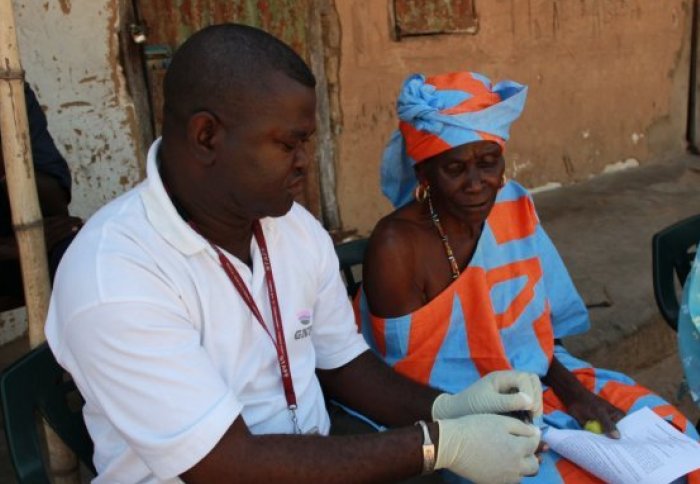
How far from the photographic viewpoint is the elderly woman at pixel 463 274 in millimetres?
2010

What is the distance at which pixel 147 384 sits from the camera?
4.15 ft

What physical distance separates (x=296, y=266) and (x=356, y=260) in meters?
0.73

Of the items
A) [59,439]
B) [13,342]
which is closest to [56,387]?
[59,439]

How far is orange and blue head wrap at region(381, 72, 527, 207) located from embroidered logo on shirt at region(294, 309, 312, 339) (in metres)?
0.60

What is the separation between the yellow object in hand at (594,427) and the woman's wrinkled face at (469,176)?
0.59m

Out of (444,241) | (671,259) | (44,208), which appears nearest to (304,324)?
(444,241)

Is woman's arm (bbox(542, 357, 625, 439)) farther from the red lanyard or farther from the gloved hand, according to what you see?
the red lanyard

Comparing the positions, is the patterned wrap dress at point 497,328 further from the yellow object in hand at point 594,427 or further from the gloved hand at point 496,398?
the gloved hand at point 496,398

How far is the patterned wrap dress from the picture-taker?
203 centimetres

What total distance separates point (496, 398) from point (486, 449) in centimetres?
16

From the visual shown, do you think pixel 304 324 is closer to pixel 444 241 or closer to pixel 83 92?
pixel 444 241

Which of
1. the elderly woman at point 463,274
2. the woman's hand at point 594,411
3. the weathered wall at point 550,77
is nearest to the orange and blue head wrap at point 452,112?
the elderly woman at point 463,274

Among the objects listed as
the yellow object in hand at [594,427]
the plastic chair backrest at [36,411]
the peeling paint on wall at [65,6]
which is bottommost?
the yellow object in hand at [594,427]

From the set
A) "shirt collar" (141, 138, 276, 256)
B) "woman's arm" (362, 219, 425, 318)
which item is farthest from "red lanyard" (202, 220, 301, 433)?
"woman's arm" (362, 219, 425, 318)
